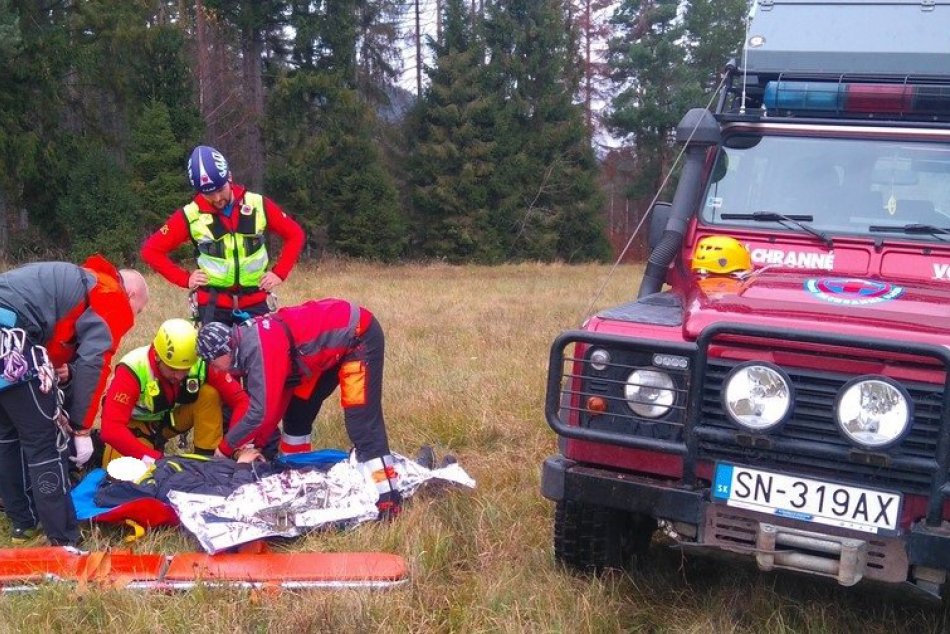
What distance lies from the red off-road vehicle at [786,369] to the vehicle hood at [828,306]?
1cm

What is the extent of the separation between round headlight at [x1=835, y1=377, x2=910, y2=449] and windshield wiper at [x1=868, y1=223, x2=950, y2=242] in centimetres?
144

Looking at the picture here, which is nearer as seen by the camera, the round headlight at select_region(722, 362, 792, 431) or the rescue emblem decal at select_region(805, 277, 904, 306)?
the round headlight at select_region(722, 362, 792, 431)

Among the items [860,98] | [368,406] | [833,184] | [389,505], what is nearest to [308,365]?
[368,406]

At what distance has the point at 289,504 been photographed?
4.00 metres

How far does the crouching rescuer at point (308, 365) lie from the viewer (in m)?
4.17

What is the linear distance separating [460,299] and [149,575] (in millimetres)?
10745

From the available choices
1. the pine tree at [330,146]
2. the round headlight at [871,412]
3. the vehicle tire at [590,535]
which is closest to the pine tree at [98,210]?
the pine tree at [330,146]

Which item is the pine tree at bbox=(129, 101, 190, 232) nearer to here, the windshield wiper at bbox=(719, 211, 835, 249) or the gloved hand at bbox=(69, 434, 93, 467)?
the gloved hand at bbox=(69, 434, 93, 467)

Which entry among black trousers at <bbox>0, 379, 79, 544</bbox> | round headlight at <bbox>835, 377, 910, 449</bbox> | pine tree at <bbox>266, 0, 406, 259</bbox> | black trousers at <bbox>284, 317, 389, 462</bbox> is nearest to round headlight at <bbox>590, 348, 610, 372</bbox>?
round headlight at <bbox>835, 377, 910, 449</bbox>

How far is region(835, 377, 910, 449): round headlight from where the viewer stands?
263 centimetres

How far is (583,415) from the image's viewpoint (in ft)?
10.2

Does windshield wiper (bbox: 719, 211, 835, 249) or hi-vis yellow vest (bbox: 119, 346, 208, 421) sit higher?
windshield wiper (bbox: 719, 211, 835, 249)

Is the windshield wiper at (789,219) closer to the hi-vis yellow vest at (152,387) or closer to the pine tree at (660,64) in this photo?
the hi-vis yellow vest at (152,387)

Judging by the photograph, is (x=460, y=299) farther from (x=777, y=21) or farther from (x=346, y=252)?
(x=346, y=252)
